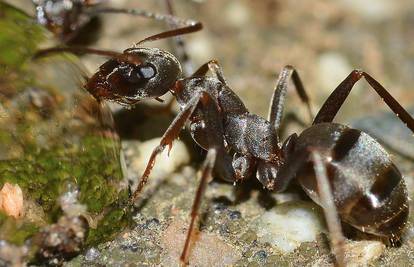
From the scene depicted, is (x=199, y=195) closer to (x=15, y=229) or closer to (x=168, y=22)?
(x=15, y=229)

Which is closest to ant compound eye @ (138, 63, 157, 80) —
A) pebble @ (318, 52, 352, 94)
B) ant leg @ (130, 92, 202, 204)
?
ant leg @ (130, 92, 202, 204)

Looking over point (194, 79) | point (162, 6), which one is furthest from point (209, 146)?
point (162, 6)


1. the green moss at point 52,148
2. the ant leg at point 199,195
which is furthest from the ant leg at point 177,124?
the green moss at point 52,148

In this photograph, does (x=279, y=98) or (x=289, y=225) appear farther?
(x=279, y=98)

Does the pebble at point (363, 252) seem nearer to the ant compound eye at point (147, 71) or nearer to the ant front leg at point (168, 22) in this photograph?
the ant compound eye at point (147, 71)

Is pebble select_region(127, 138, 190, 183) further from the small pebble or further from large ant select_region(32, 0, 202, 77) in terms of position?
large ant select_region(32, 0, 202, 77)

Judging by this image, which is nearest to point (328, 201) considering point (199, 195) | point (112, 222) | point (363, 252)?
point (363, 252)

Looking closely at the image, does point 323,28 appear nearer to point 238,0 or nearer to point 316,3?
point 316,3
